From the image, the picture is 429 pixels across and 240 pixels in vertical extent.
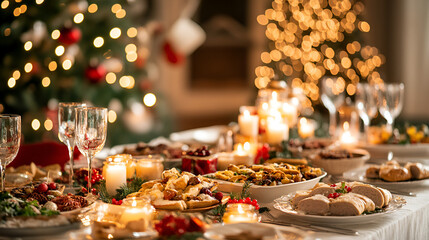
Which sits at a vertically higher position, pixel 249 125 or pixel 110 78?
pixel 110 78

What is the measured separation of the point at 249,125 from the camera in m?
2.62

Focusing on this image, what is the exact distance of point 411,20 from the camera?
6930 millimetres

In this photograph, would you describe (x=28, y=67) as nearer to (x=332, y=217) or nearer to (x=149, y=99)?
(x=149, y=99)

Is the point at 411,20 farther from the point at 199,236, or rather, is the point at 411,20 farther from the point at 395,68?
the point at 199,236

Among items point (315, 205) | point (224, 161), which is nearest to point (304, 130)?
point (224, 161)

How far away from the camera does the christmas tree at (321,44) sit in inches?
234

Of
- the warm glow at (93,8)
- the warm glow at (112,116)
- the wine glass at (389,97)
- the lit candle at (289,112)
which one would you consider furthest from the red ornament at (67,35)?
the wine glass at (389,97)

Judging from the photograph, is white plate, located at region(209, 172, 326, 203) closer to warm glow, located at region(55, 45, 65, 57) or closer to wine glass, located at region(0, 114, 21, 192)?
wine glass, located at region(0, 114, 21, 192)

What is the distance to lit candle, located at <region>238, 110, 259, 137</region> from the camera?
2.61 meters

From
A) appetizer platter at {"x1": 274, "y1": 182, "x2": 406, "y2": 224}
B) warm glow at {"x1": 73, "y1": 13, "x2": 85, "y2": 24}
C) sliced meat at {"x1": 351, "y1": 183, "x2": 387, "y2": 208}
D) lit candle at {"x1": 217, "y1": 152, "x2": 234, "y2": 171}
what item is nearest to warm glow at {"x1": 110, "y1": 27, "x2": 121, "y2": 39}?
warm glow at {"x1": 73, "y1": 13, "x2": 85, "y2": 24}

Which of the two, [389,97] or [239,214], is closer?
[239,214]

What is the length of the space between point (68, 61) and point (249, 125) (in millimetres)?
2102

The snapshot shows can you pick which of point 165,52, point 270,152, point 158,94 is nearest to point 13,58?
point 165,52

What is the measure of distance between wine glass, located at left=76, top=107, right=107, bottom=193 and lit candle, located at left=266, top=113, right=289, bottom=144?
1087mm
